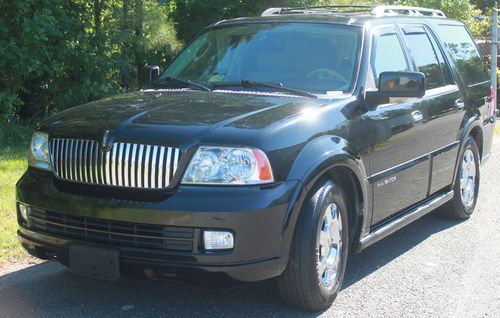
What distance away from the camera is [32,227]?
4.39 meters

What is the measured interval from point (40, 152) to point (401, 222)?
282 cm

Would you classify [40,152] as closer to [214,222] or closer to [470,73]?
[214,222]

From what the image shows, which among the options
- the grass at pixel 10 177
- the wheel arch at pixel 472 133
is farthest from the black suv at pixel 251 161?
the grass at pixel 10 177

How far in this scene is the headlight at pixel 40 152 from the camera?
447cm

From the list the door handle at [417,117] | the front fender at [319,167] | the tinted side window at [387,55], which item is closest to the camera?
the front fender at [319,167]

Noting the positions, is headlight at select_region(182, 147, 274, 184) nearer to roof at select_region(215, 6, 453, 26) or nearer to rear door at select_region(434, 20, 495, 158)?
roof at select_region(215, 6, 453, 26)

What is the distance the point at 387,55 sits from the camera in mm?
5613

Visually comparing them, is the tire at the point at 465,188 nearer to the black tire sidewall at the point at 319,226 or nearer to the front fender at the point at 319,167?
the front fender at the point at 319,167

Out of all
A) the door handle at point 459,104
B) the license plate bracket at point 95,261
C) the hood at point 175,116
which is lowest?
the license plate bracket at point 95,261

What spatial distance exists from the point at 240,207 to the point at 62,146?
1.30m

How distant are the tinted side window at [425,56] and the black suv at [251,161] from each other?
0.23ft

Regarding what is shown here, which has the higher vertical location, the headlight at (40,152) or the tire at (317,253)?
the headlight at (40,152)

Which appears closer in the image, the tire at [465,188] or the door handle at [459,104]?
the door handle at [459,104]

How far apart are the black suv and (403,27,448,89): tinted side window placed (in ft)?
0.23
